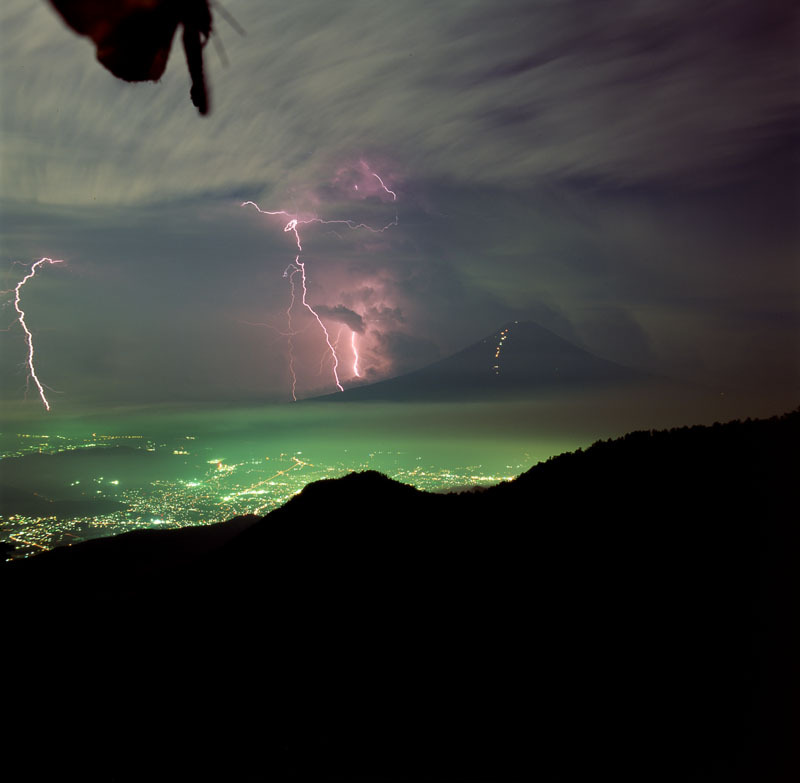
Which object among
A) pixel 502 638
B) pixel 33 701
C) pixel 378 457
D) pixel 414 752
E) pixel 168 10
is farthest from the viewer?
pixel 378 457

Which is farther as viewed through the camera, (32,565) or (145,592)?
(32,565)

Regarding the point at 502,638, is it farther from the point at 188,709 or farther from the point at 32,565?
the point at 32,565

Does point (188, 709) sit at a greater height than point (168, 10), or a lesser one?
lesser

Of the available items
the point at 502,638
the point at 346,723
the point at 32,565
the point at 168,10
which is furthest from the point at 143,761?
the point at 32,565

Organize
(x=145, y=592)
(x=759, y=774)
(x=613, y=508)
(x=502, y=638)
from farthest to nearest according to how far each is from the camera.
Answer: (x=145, y=592)
(x=613, y=508)
(x=502, y=638)
(x=759, y=774)

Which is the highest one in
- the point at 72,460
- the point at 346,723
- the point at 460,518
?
the point at 460,518

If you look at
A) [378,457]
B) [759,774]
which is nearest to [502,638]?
[759,774]
